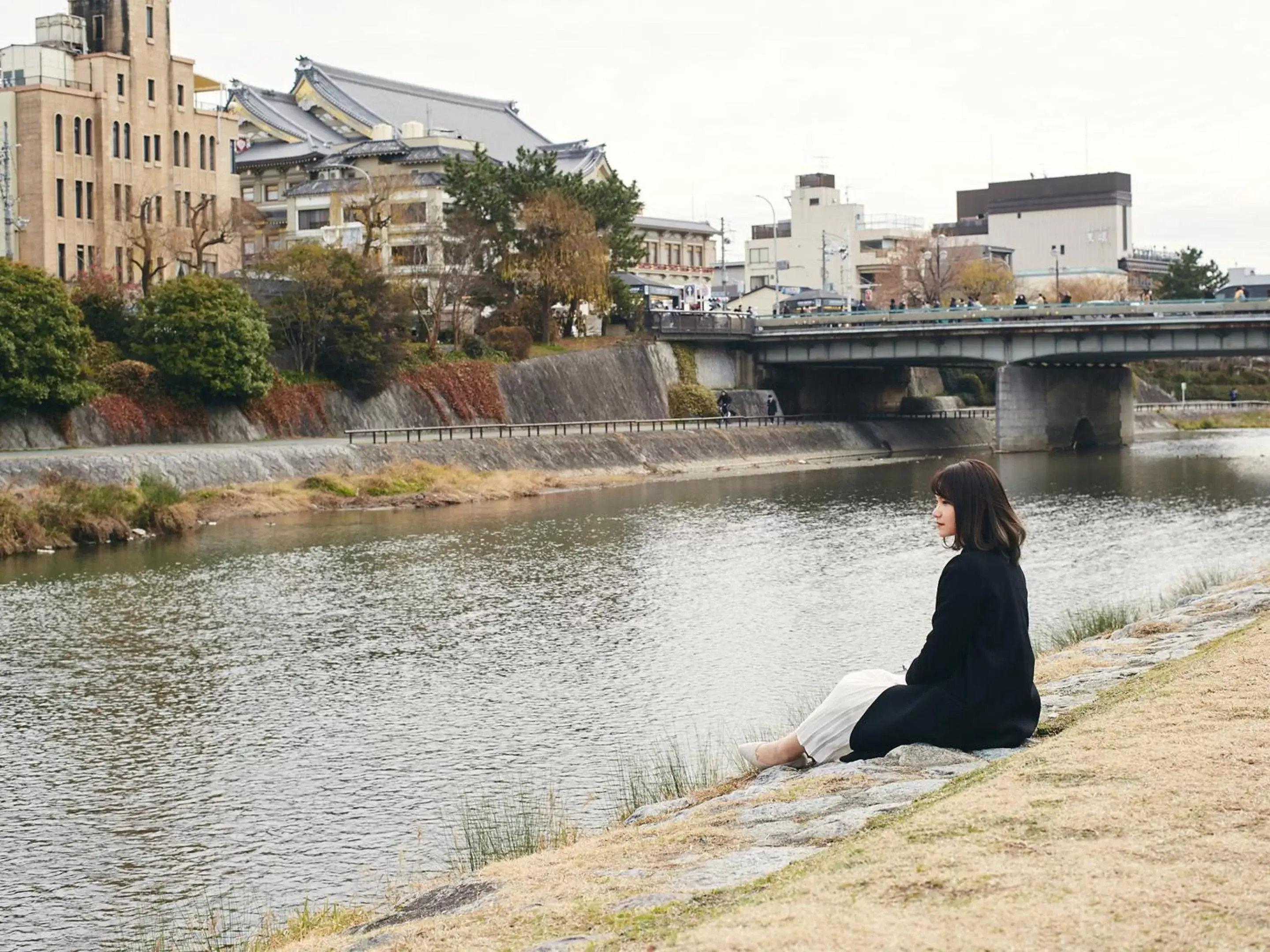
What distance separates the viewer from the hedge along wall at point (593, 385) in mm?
78625

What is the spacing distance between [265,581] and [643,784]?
863 inches

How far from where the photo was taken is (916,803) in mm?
10203

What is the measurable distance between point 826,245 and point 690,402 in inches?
3110

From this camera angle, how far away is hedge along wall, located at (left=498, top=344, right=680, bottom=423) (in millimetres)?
78625

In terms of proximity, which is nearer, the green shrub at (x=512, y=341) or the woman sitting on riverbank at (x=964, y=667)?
the woman sitting on riverbank at (x=964, y=667)

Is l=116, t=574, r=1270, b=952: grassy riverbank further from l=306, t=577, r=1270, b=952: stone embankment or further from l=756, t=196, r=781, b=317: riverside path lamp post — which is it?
l=756, t=196, r=781, b=317: riverside path lamp post

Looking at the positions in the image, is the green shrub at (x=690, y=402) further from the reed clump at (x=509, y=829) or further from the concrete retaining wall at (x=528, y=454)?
the reed clump at (x=509, y=829)

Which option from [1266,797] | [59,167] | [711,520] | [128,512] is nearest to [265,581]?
[128,512]

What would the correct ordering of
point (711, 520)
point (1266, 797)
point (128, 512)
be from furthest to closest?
point (711, 520) < point (128, 512) < point (1266, 797)

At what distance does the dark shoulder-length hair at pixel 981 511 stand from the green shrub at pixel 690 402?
76510 mm

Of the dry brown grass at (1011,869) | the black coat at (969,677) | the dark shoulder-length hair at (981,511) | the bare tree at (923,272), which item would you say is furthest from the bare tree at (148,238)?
the bare tree at (923,272)

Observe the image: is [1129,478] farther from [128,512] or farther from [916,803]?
[916,803]

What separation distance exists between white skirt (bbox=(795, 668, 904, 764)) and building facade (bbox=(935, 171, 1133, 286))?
17054 centimetres

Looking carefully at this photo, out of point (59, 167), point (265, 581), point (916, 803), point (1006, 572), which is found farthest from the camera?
point (59, 167)
